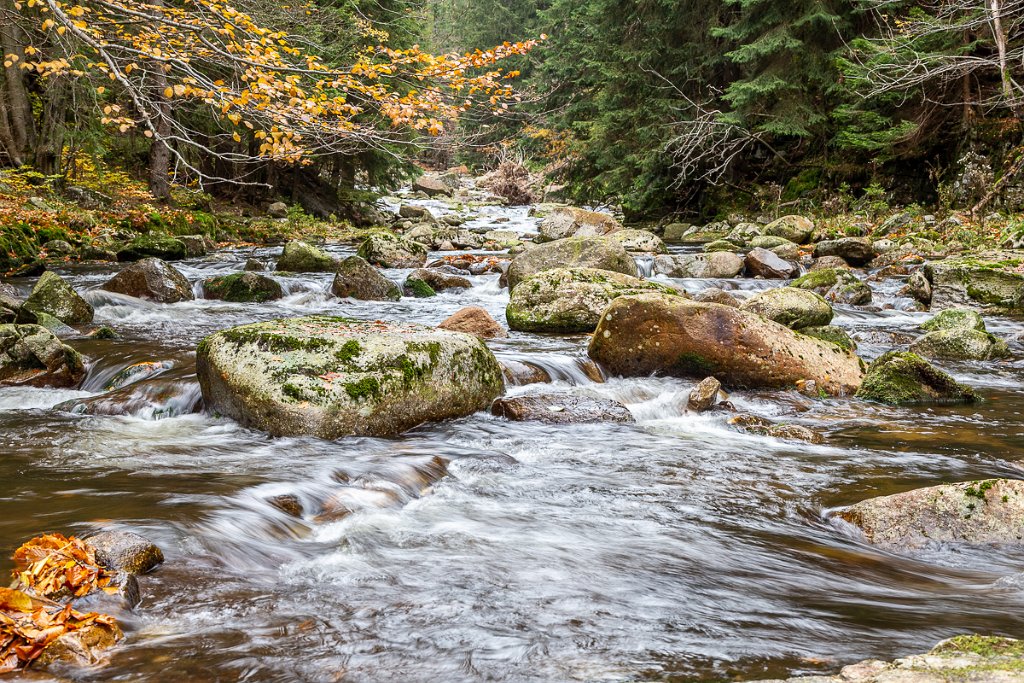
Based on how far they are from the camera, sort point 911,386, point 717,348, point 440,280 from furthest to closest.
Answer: point 440,280 → point 717,348 → point 911,386

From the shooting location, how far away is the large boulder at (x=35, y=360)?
631cm

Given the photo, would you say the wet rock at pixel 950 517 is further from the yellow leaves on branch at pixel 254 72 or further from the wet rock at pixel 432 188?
the wet rock at pixel 432 188

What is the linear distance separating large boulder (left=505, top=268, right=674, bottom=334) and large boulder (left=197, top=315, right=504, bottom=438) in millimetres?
3435

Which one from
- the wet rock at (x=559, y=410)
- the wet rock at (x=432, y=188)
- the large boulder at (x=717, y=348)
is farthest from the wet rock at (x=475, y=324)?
the wet rock at (x=432, y=188)

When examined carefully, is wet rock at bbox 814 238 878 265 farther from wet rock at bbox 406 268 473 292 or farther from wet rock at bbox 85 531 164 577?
wet rock at bbox 85 531 164 577

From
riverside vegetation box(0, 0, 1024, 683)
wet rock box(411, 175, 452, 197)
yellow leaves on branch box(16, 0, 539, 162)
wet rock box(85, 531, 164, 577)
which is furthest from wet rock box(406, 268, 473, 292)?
wet rock box(411, 175, 452, 197)

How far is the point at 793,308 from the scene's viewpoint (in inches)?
336

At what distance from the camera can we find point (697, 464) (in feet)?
16.3

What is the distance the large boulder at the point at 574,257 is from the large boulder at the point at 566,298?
1927 millimetres

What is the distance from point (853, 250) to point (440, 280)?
27.4 feet

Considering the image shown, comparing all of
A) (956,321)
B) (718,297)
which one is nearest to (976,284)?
(956,321)

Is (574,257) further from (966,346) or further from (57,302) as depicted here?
(57,302)

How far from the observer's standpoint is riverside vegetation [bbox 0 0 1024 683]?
2.60 metres

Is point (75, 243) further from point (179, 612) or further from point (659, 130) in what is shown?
point (659, 130)
